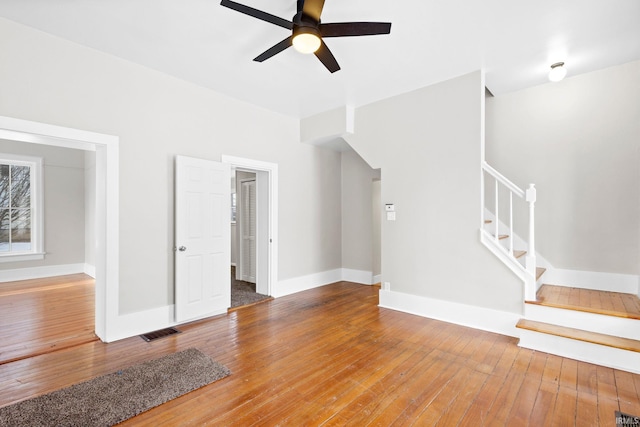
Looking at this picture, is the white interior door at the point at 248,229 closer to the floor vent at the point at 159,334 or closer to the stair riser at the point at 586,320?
the floor vent at the point at 159,334

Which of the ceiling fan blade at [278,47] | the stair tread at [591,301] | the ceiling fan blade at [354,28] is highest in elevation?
the ceiling fan blade at [278,47]

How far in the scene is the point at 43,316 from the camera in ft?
13.4

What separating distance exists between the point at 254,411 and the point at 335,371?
817 mm

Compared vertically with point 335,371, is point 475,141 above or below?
above

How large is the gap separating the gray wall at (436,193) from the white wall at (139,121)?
188cm

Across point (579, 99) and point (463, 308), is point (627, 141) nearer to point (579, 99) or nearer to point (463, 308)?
point (579, 99)

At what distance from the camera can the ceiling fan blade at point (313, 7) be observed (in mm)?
2109

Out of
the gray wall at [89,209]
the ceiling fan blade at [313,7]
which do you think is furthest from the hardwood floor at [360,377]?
the gray wall at [89,209]

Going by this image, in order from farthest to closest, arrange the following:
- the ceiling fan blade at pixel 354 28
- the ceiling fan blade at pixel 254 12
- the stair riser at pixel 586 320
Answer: the stair riser at pixel 586 320, the ceiling fan blade at pixel 354 28, the ceiling fan blade at pixel 254 12

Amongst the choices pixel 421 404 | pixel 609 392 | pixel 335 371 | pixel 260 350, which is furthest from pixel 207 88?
pixel 609 392

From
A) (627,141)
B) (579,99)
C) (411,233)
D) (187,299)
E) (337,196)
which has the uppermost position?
(579,99)

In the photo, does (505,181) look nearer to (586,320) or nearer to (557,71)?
(557,71)

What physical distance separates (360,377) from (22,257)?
7691 mm

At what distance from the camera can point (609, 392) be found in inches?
90.7
